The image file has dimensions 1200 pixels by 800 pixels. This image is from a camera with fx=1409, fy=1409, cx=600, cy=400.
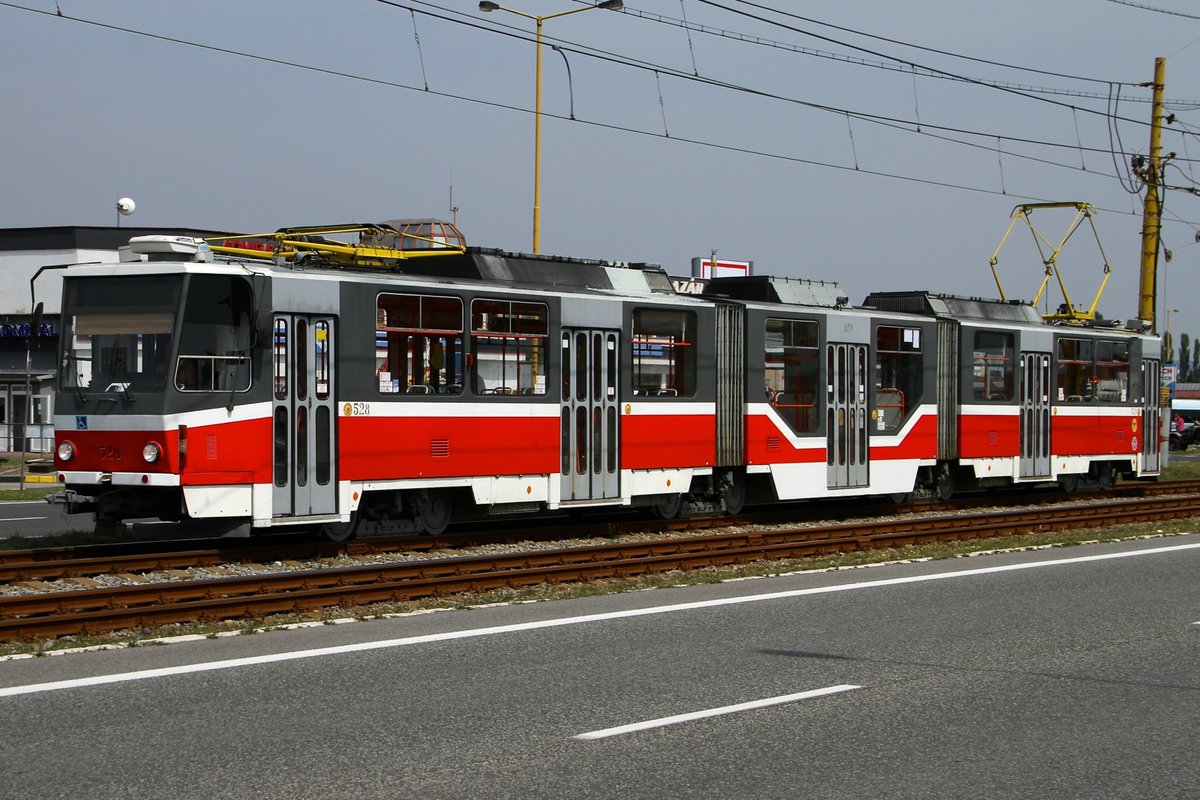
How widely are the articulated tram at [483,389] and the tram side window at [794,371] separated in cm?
4

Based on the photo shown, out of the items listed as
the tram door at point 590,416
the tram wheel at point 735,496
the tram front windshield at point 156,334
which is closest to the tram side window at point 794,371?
the tram wheel at point 735,496

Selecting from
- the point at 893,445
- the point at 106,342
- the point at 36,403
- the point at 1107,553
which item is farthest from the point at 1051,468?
the point at 36,403

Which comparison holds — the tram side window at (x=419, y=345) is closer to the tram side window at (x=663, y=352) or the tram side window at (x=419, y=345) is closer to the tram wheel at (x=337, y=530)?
the tram wheel at (x=337, y=530)

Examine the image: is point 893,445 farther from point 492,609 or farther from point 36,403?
point 36,403

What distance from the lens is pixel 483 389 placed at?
16.9 metres

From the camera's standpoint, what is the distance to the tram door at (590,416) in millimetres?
17922

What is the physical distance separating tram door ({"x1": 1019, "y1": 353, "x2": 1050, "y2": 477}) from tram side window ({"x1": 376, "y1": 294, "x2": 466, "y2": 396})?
41.8ft

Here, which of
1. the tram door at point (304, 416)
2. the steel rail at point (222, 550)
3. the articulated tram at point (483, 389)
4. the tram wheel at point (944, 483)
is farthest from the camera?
the tram wheel at point (944, 483)

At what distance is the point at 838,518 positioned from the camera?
22672 mm

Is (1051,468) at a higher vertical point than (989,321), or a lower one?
lower

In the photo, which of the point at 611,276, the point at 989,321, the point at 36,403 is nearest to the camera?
the point at 611,276

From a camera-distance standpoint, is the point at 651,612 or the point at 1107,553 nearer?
the point at 651,612

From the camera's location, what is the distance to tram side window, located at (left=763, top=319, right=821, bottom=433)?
68.1ft

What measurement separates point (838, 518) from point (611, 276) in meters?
6.38
